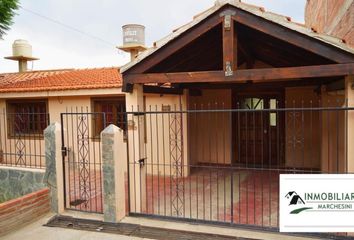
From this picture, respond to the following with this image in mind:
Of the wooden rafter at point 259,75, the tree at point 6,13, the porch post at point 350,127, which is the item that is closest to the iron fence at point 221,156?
the wooden rafter at point 259,75

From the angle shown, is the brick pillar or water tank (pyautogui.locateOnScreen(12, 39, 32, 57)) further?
water tank (pyautogui.locateOnScreen(12, 39, 32, 57))

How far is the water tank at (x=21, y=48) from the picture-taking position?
18.3 meters

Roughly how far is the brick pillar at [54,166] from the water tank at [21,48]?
14100 mm

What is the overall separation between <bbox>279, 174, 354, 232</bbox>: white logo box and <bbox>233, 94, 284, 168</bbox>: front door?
5.71 metres

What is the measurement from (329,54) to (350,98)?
86 cm

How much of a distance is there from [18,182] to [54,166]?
94.7 inches

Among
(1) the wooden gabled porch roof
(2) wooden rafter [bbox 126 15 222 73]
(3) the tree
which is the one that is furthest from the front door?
(3) the tree

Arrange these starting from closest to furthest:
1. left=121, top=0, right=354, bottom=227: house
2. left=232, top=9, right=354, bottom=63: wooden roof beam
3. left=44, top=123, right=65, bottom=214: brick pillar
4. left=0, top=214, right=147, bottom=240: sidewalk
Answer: left=232, top=9, right=354, bottom=63: wooden roof beam, left=121, top=0, right=354, bottom=227: house, left=0, top=214, right=147, bottom=240: sidewalk, left=44, top=123, right=65, bottom=214: brick pillar

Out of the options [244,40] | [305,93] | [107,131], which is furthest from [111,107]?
[305,93]

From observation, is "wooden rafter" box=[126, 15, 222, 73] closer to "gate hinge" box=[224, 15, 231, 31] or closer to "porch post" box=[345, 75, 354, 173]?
"gate hinge" box=[224, 15, 231, 31]

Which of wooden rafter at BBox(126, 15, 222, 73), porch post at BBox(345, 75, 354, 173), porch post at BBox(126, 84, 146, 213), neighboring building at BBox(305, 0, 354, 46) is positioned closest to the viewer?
porch post at BBox(345, 75, 354, 173)

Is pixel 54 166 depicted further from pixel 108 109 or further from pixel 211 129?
pixel 211 129

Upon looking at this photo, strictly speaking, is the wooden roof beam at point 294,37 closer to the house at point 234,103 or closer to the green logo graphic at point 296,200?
the house at point 234,103

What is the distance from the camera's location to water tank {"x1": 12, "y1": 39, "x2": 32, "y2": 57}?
18.3 m
